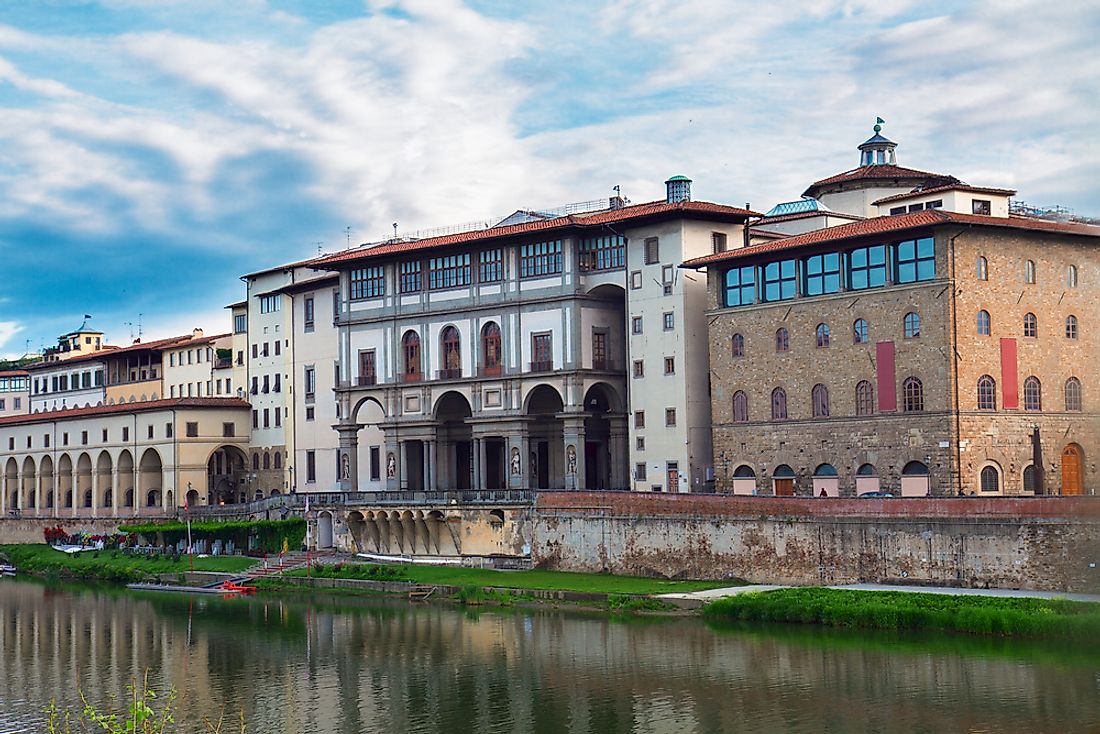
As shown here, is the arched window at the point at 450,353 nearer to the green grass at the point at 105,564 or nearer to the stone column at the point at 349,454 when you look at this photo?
the stone column at the point at 349,454

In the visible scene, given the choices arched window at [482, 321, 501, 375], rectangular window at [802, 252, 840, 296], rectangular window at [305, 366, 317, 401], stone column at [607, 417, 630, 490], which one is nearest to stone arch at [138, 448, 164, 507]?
rectangular window at [305, 366, 317, 401]

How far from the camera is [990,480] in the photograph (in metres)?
54.8

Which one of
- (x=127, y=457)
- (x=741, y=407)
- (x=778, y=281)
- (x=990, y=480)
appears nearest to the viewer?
(x=990, y=480)

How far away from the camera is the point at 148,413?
91688 millimetres

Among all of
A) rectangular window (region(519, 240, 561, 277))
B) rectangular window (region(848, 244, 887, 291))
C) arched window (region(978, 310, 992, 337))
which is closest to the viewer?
arched window (region(978, 310, 992, 337))

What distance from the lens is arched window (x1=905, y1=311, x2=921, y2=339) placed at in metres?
55.6

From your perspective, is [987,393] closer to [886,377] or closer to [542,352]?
[886,377]

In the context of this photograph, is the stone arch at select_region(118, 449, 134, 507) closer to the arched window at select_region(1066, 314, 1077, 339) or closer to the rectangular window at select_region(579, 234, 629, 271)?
the rectangular window at select_region(579, 234, 629, 271)

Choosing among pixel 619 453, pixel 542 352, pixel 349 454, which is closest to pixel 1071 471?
pixel 619 453

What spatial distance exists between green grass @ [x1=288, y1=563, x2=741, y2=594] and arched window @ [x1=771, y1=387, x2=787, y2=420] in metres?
8.59

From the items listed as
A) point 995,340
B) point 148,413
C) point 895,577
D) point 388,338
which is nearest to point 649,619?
point 895,577

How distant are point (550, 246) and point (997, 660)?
34.5 meters

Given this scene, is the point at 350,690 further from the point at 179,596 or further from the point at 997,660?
the point at 179,596

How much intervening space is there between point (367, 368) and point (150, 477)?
24.5 m
